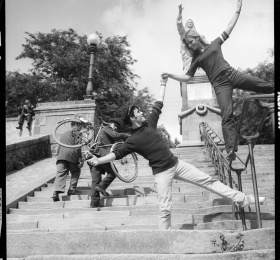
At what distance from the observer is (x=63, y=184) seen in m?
6.12

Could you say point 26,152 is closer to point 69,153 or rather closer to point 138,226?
point 69,153

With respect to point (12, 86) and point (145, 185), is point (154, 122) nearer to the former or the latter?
point (145, 185)

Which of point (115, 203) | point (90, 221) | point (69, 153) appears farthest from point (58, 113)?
point (90, 221)

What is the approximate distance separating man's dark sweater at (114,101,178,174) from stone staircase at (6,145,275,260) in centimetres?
73

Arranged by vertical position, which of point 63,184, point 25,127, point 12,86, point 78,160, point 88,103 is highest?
point 12,86

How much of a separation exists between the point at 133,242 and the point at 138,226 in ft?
3.70

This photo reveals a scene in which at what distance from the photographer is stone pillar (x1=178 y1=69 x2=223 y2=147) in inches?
484

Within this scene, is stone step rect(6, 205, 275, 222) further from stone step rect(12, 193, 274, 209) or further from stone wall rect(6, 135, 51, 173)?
stone wall rect(6, 135, 51, 173)

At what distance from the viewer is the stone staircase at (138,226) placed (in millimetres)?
3018

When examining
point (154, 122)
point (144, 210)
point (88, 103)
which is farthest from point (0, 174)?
point (88, 103)

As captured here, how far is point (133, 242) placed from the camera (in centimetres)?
326

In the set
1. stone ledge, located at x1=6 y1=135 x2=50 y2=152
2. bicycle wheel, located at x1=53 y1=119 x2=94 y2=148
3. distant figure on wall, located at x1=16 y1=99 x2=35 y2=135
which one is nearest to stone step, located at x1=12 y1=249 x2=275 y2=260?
bicycle wheel, located at x1=53 y1=119 x2=94 y2=148

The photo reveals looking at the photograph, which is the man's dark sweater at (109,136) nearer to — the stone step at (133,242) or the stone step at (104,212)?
the stone step at (104,212)

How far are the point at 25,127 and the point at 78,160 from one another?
12718 mm
